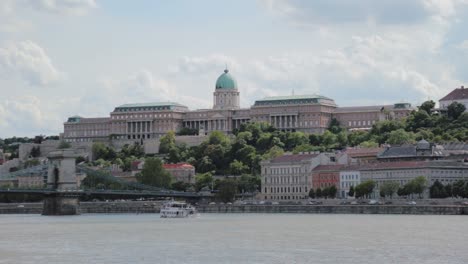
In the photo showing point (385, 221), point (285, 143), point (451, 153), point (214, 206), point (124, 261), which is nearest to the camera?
point (124, 261)

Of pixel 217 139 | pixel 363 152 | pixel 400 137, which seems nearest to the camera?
pixel 363 152

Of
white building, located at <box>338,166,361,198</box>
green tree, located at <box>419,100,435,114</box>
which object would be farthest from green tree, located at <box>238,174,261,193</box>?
green tree, located at <box>419,100,435,114</box>

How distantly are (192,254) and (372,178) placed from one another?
59.5 metres

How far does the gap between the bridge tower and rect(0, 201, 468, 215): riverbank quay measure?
1005cm

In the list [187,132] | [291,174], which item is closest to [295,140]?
[187,132]

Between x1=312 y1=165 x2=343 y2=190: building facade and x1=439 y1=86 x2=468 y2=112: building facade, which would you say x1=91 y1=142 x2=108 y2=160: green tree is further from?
x1=312 y1=165 x2=343 y2=190: building facade

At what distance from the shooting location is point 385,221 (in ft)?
239

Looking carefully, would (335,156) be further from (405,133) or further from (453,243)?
(453,243)

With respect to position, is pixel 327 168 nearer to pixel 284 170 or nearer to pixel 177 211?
pixel 284 170

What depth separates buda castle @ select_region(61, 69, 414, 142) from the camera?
6230 inches

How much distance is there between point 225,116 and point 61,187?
243 ft

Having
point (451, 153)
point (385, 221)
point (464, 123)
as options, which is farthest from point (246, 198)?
point (385, 221)

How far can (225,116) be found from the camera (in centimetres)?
16700

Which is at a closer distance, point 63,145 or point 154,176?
point 154,176
